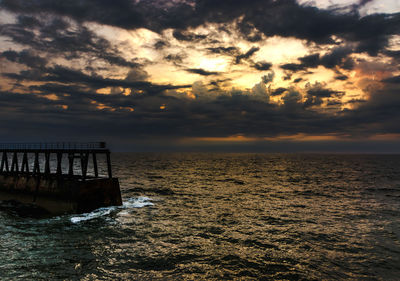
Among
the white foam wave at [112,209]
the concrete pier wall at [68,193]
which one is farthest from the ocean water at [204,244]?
the concrete pier wall at [68,193]

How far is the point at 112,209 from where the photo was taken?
24016 mm

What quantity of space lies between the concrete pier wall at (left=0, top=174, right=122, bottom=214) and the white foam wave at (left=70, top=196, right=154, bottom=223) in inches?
17.2

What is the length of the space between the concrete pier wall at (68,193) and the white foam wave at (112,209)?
44 centimetres

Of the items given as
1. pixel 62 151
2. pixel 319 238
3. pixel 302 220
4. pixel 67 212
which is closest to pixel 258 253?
pixel 319 238

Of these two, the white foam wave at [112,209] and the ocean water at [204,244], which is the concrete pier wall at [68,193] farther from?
the ocean water at [204,244]

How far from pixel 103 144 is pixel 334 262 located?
71.9 feet

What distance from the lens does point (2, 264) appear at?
504 inches

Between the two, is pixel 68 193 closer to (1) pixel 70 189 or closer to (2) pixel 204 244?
(1) pixel 70 189

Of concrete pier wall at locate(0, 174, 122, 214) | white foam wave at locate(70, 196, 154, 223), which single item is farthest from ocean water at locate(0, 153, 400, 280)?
concrete pier wall at locate(0, 174, 122, 214)

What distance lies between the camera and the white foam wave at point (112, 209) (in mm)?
21203

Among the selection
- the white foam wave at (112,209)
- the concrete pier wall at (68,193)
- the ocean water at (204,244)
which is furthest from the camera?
the concrete pier wall at (68,193)

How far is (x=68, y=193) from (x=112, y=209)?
13.8ft

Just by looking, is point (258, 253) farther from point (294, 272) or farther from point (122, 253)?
point (122, 253)

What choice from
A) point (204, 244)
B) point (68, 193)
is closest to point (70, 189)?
point (68, 193)
